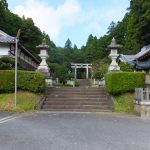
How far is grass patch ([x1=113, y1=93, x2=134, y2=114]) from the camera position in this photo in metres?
23.2

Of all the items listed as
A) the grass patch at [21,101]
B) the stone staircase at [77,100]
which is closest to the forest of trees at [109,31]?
the stone staircase at [77,100]

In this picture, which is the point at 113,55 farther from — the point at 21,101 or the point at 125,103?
the point at 21,101

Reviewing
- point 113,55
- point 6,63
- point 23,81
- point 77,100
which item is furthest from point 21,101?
point 113,55

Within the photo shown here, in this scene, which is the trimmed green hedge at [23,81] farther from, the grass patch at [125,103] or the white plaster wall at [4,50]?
the white plaster wall at [4,50]

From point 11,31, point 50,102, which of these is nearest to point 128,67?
point 50,102

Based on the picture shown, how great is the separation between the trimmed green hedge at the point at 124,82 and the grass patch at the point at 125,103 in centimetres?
38

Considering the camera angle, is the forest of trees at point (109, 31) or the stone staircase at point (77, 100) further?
the forest of trees at point (109, 31)

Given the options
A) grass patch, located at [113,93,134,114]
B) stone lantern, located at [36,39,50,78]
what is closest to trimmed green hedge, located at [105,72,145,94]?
grass patch, located at [113,93,134,114]

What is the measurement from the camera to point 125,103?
2408 centimetres

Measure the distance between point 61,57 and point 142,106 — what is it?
232 feet

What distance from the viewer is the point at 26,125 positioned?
15414 mm

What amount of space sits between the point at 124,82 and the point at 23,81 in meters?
6.44

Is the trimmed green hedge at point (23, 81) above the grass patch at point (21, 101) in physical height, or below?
above

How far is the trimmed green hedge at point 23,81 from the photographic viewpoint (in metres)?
25.5
